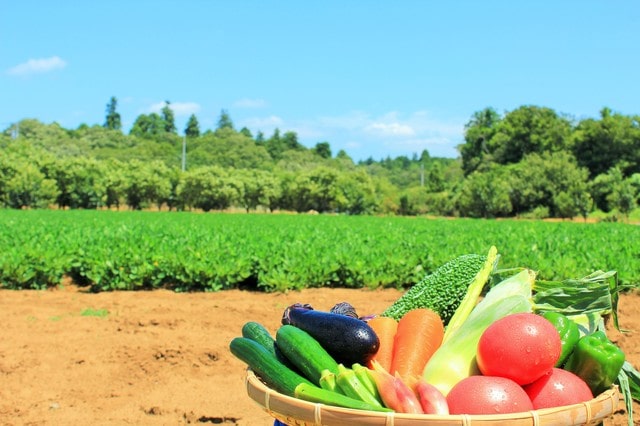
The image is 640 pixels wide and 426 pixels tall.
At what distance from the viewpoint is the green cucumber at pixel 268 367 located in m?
2.12

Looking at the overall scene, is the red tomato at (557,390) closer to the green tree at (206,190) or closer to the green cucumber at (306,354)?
the green cucumber at (306,354)

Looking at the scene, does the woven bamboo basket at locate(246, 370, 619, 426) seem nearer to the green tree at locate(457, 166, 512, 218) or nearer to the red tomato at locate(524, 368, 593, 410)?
the red tomato at locate(524, 368, 593, 410)

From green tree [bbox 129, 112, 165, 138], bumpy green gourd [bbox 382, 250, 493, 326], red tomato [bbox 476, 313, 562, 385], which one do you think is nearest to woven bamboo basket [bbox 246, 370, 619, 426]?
red tomato [bbox 476, 313, 562, 385]

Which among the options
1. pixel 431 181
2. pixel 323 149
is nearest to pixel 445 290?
pixel 431 181

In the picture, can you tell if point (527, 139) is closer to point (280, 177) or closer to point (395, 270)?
point (280, 177)

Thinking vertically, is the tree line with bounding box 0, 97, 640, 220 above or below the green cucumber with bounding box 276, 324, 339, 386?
above

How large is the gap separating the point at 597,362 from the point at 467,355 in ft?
1.48

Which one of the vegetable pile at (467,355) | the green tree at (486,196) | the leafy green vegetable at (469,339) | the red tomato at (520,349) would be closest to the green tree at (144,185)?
the green tree at (486,196)

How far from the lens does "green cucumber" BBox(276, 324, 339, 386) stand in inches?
84.2

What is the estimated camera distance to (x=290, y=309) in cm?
264

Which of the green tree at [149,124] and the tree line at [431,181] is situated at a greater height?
the green tree at [149,124]

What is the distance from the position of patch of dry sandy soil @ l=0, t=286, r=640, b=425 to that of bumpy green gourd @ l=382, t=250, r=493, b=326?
2.24m

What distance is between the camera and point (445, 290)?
2.85 meters

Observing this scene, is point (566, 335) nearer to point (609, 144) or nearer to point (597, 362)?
point (597, 362)
